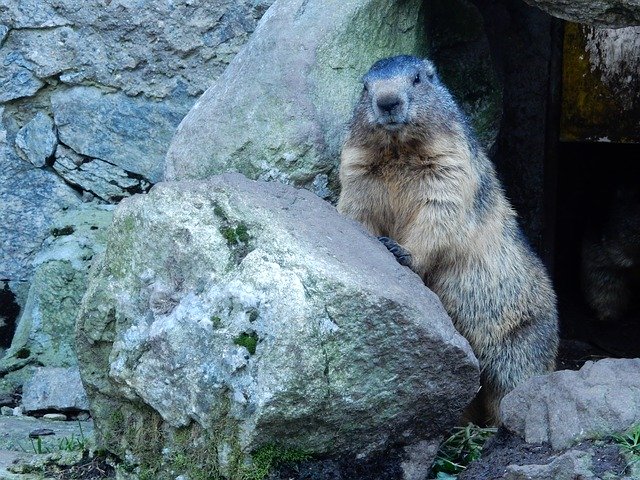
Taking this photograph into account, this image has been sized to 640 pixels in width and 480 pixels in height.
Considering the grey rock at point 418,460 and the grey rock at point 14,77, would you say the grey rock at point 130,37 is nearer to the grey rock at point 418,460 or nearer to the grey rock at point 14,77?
the grey rock at point 14,77

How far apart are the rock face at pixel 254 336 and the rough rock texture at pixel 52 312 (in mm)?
1997

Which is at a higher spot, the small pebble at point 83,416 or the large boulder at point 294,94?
the large boulder at point 294,94

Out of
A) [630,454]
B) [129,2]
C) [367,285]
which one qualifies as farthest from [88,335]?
[129,2]

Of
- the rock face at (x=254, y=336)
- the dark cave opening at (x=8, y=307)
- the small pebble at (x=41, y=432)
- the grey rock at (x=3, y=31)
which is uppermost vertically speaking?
the grey rock at (x=3, y=31)

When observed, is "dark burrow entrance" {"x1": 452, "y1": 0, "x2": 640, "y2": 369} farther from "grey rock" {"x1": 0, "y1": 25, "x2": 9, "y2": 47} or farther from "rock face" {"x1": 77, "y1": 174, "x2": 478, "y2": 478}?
"grey rock" {"x1": 0, "y1": 25, "x2": 9, "y2": 47}

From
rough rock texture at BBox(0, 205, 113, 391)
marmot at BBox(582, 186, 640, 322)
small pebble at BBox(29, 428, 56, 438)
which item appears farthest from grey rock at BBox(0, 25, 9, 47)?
marmot at BBox(582, 186, 640, 322)

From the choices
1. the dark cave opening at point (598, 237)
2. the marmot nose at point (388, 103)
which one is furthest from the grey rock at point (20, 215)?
the dark cave opening at point (598, 237)

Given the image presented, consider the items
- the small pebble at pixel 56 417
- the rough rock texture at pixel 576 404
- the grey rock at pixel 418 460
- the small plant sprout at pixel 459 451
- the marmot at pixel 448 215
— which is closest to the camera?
the rough rock texture at pixel 576 404

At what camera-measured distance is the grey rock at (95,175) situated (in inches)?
282

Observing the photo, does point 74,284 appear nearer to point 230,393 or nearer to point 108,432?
point 108,432

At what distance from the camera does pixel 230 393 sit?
13.9 ft

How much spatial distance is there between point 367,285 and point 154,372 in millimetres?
1024

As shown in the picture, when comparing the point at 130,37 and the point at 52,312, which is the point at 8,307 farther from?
the point at 130,37

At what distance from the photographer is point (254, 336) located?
13.9ft
